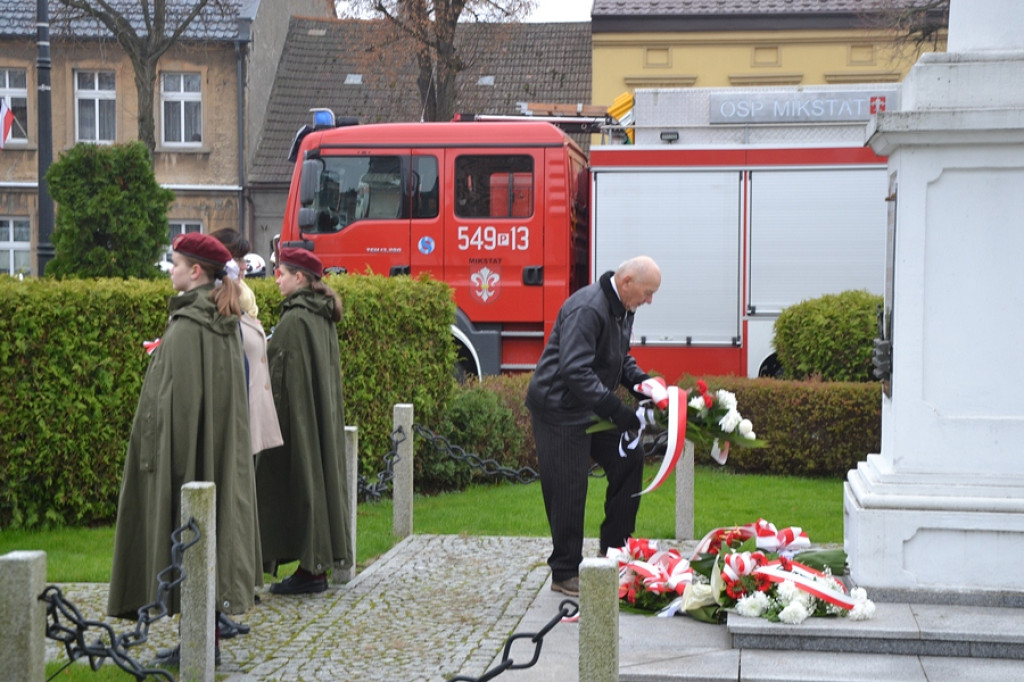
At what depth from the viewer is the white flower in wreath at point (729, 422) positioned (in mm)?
6844

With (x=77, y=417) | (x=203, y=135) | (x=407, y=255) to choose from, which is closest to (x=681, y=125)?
(x=407, y=255)

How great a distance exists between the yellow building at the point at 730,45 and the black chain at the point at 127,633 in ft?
78.4

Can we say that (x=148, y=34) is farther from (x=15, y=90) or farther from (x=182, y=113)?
(x=15, y=90)

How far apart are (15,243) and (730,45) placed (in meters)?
16.8

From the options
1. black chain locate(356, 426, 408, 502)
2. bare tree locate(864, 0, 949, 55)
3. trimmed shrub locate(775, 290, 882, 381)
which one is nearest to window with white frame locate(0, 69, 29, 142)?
bare tree locate(864, 0, 949, 55)

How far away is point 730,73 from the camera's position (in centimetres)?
2820

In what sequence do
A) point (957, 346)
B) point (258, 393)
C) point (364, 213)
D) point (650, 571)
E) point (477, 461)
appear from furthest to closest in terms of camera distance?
point (364, 213) < point (477, 461) < point (258, 393) < point (650, 571) < point (957, 346)

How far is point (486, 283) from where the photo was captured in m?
14.5

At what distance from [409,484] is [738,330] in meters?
6.42

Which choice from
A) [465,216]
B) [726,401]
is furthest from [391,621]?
[465,216]

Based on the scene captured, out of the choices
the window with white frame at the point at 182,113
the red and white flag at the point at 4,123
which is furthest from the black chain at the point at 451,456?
the window with white frame at the point at 182,113

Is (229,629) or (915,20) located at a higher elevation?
(915,20)

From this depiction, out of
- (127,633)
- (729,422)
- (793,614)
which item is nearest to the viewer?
(127,633)

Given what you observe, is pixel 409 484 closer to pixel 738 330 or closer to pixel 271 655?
pixel 271 655
